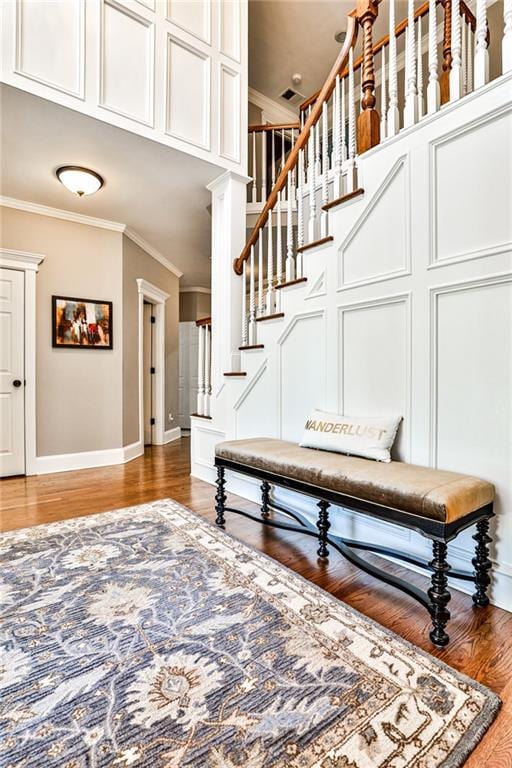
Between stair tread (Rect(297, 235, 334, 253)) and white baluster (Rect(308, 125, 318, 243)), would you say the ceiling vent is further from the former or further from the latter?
stair tread (Rect(297, 235, 334, 253))

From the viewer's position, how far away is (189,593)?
5.72 feet

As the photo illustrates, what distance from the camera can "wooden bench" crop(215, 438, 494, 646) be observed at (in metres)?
1.42

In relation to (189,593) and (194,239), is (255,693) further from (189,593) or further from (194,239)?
(194,239)

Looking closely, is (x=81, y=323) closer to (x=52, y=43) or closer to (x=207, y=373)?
(x=207, y=373)

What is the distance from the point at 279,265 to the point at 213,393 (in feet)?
4.40

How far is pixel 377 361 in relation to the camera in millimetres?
2205

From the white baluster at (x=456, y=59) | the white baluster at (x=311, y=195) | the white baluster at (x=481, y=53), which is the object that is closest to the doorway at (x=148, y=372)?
the white baluster at (x=311, y=195)

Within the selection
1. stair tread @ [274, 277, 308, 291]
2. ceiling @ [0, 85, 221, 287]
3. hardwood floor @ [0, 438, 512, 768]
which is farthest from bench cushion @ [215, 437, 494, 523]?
ceiling @ [0, 85, 221, 287]

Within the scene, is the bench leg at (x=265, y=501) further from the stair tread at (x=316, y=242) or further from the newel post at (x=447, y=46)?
the newel post at (x=447, y=46)

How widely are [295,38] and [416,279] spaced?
4.36 m

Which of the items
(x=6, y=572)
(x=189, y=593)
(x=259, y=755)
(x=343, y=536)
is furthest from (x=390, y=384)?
(x=6, y=572)

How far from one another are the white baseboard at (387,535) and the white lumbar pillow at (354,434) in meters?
0.44

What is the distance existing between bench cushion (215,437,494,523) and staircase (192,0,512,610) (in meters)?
0.23

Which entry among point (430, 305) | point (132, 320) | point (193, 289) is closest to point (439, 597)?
point (430, 305)
